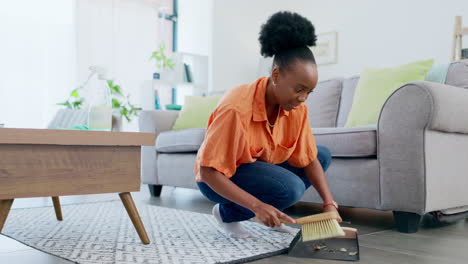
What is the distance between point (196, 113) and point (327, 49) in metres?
Answer: 2.10

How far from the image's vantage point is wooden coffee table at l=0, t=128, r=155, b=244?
1.22 metres

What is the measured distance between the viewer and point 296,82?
4.29ft

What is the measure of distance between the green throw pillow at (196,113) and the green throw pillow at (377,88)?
102cm

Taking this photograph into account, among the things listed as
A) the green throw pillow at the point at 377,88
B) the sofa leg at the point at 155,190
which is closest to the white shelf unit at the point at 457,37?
the green throw pillow at the point at 377,88

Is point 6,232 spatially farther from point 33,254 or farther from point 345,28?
point 345,28

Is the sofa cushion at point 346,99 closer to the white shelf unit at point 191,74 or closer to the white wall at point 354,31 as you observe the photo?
the white wall at point 354,31

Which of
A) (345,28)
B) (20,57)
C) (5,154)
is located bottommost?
(5,154)

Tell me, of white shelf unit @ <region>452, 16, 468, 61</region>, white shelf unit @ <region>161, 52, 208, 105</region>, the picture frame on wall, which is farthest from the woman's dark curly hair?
white shelf unit @ <region>161, 52, 208, 105</region>

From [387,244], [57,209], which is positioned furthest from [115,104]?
[387,244]

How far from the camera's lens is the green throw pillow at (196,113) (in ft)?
10.4

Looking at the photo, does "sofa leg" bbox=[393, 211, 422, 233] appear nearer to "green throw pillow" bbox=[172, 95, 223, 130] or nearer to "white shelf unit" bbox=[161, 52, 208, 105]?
"green throw pillow" bbox=[172, 95, 223, 130]

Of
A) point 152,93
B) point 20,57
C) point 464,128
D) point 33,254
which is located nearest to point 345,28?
point 152,93

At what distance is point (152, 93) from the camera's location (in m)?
4.90

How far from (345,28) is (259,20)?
3.95 ft
